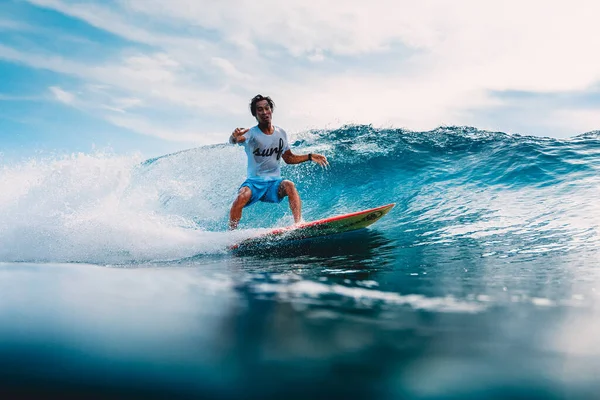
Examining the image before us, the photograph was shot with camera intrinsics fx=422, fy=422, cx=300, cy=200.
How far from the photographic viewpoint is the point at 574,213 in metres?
5.26

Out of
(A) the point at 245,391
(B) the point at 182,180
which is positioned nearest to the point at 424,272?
(A) the point at 245,391

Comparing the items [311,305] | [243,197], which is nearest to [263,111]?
[243,197]

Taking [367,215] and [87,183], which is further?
[87,183]

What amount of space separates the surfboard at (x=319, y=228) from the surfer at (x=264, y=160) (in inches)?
7.9

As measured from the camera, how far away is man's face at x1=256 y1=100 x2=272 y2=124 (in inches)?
219

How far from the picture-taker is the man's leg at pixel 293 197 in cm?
550

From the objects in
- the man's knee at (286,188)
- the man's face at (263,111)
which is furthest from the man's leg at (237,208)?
the man's face at (263,111)

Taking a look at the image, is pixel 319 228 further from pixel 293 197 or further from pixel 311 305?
pixel 311 305

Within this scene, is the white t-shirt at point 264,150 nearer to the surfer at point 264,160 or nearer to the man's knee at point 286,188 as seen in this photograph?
the surfer at point 264,160

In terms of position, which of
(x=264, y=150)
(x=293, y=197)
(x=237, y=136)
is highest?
(x=237, y=136)

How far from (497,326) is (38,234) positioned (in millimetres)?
4985

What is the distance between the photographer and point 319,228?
5453mm

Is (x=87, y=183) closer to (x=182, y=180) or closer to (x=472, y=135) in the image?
(x=182, y=180)

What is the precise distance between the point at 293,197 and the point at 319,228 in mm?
537
